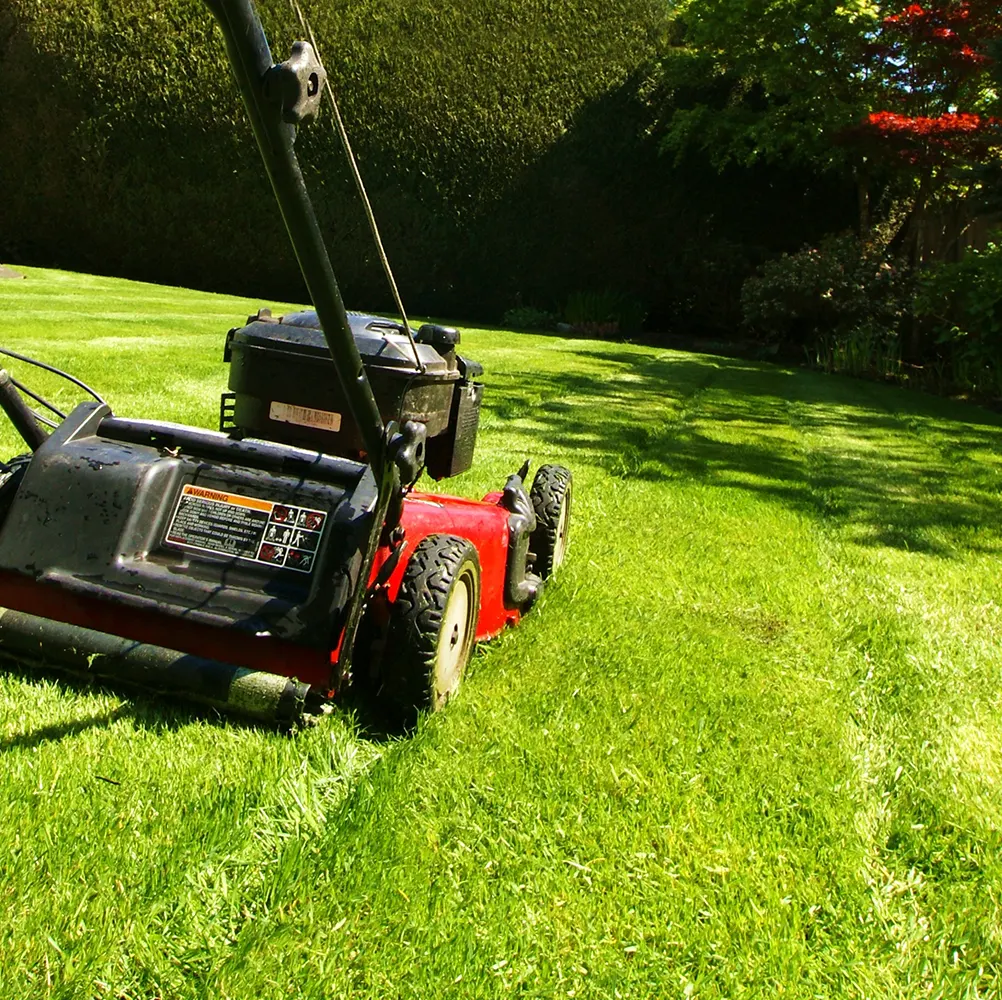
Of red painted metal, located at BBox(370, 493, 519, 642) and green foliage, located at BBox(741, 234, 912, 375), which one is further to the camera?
green foliage, located at BBox(741, 234, 912, 375)

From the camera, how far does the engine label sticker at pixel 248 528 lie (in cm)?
235

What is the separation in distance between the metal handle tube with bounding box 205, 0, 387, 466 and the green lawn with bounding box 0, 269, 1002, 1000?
78 centimetres

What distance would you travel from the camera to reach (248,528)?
2379 mm

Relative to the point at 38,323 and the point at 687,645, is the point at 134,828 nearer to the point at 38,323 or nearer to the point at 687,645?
the point at 687,645

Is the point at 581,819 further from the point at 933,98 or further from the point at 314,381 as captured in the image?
the point at 933,98

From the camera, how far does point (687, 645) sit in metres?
3.06

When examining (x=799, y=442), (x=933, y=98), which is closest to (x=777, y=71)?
(x=933, y=98)

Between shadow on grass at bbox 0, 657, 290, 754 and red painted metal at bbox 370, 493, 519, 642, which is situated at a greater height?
red painted metal at bbox 370, 493, 519, 642

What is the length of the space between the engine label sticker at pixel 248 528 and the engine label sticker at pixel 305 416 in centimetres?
36

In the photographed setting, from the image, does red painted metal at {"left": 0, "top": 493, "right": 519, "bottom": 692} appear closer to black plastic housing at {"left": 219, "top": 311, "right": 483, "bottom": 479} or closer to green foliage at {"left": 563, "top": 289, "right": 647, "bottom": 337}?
black plastic housing at {"left": 219, "top": 311, "right": 483, "bottom": 479}

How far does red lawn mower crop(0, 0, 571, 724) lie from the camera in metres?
2.16

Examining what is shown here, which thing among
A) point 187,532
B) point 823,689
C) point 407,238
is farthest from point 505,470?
point 407,238

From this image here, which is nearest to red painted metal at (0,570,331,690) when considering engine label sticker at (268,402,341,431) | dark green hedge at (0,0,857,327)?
engine label sticker at (268,402,341,431)

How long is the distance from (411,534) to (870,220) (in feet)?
44.9
